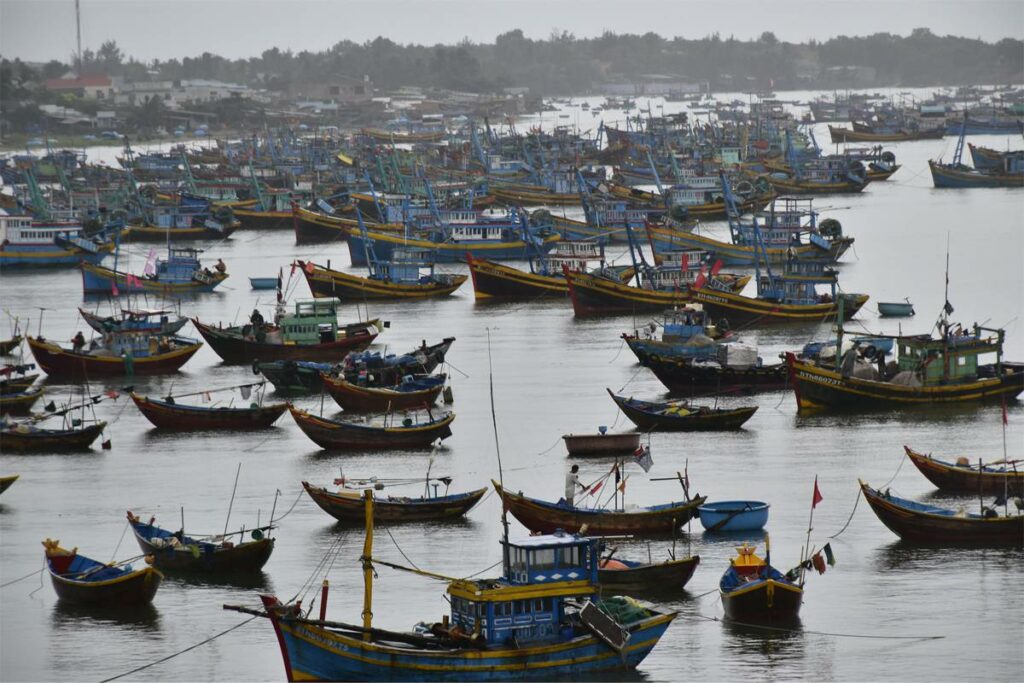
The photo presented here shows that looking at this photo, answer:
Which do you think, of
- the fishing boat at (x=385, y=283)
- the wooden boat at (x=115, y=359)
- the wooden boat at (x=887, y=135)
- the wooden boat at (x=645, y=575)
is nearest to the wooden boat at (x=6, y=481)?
the wooden boat at (x=645, y=575)

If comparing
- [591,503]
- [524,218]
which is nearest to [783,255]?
[524,218]

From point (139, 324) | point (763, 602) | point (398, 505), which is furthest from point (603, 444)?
point (139, 324)

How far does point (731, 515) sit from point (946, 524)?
3.42 metres

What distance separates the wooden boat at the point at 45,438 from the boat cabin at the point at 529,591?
56.5 ft

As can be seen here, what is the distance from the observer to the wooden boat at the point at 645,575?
2522cm

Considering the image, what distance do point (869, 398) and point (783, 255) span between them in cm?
2629

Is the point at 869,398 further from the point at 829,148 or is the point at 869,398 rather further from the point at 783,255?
the point at 829,148

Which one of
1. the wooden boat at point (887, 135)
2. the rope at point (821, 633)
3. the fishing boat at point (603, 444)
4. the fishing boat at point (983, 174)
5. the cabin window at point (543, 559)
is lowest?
the rope at point (821, 633)

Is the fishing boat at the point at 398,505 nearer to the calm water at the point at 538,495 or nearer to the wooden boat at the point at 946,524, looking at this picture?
the calm water at the point at 538,495

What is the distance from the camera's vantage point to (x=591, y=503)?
100 feet

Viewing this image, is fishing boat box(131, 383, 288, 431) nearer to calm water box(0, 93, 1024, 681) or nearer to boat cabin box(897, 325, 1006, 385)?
calm water box(0, 93, 1024, 681)

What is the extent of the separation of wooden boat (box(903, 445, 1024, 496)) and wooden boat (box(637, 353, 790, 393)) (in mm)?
10843

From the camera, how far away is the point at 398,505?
97.3 ft

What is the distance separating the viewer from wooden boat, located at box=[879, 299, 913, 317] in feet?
178
